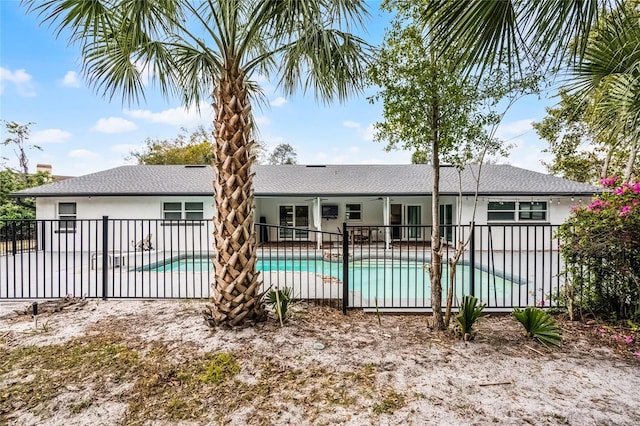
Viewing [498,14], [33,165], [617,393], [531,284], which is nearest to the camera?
[498,14]

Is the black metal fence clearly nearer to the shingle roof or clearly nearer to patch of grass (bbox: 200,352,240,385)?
patch of grass (bbox: 200,352,240,385)

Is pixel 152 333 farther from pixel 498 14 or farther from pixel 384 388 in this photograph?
pixel 498 14

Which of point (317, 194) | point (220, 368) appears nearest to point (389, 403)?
point (220, 368)

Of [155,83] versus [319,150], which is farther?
[319,150]

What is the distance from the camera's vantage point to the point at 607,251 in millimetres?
3988

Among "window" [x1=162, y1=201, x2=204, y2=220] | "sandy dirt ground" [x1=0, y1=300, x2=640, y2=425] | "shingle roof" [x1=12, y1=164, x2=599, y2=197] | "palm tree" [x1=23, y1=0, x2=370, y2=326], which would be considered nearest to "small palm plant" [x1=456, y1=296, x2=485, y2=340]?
"sandy dirt ground" [x1=0, y1=300, x2=640, y2=425]

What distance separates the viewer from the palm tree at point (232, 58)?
→ 351 cm

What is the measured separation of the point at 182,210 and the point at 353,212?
8701 mm

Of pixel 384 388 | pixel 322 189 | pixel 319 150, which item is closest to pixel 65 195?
pixel 322 189

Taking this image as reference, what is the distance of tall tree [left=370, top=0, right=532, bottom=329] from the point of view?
3.75 metres

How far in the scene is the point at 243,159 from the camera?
406 centimetres

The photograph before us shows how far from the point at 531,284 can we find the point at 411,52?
268 inches

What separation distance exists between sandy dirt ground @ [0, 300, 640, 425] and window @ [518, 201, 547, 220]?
10480mm

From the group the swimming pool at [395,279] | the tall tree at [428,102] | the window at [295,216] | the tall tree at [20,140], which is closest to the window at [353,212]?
the window at [295,216]
